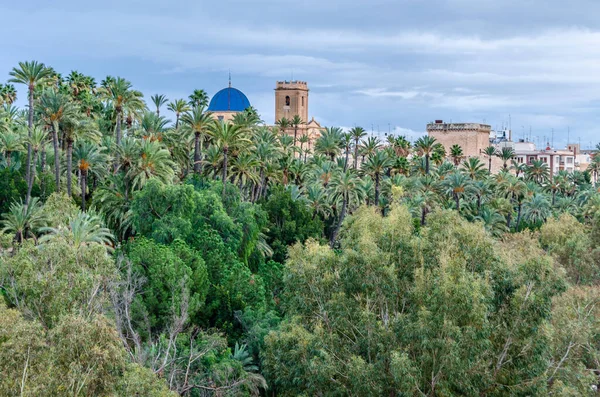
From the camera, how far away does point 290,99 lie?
109188 millimetres

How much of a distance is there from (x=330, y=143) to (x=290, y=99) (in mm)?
35131

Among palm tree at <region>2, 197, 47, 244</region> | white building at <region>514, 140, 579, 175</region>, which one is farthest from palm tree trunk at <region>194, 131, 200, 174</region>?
white building at <region>514, 140, 579, 175</region>

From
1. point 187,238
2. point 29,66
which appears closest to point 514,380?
point 187,238

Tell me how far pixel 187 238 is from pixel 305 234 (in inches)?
594

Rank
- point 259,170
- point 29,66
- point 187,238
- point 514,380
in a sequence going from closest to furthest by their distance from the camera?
point 514,380, point 187,238, point 29,66, point 259,170

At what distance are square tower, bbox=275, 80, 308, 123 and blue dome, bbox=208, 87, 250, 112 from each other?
8.78m

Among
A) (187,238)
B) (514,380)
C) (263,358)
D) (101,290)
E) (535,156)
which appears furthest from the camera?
(535,156)

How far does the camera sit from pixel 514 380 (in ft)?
73.3

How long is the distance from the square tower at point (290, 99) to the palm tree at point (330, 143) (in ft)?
104

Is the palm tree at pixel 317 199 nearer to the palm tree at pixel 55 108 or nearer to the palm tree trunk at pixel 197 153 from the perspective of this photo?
the palm tree trunk at pixel 197 153

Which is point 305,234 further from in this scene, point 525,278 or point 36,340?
point 36,340

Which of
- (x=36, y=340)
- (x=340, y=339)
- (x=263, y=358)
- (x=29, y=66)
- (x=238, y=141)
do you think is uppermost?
(x=29, y=66)

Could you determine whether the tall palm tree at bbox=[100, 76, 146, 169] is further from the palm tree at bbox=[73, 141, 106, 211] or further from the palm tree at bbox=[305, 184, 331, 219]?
the palm tree at bbox=[305, 184, 331, 219]

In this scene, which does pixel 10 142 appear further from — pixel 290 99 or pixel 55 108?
pixel 290 99
